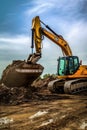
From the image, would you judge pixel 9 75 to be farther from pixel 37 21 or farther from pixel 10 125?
pixel 10 125

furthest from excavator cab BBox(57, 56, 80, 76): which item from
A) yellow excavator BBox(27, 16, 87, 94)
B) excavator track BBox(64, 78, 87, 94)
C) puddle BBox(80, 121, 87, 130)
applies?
puddle BBox(80, 121, 87, 130)

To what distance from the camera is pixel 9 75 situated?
72.4 feet

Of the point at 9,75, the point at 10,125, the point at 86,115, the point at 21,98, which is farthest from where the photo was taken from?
the point at 9,75

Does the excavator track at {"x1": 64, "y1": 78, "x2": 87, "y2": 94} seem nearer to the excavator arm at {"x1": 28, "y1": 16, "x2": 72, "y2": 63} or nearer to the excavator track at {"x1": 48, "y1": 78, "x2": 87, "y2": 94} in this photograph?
the excavator track at {"x1": 48, "y1": 78, "x2": 87, "y2": 94}

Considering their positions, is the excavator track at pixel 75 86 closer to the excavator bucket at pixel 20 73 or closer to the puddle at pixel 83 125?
the excavator bucket at pixel 20 73

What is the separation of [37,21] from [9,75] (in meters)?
5.46

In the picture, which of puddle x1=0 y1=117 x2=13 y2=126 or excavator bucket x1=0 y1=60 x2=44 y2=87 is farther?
excavator bucket x1=0 y1=60 x2=44 y2=87

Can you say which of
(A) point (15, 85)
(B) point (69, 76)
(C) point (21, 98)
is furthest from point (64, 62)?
(C) point (21, 98)

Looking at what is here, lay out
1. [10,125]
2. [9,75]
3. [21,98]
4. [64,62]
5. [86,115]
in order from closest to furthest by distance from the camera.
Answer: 1. [10,125]
2. [86,115]
3. [21,98]
4. [9,75]
5. [64,62]

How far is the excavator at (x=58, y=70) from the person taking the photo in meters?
Answer: 22.1

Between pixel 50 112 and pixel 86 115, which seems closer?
pixel 86 115

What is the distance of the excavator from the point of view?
72.6 ft

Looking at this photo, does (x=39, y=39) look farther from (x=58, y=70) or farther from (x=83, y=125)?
(x=83, y=125)

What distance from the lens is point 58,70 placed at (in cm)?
2448
